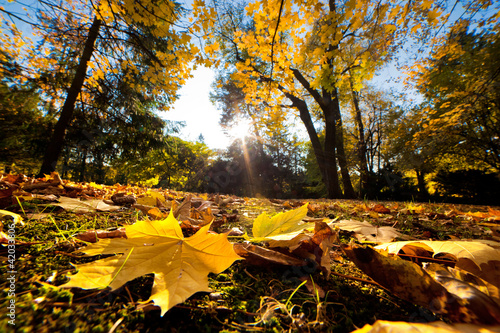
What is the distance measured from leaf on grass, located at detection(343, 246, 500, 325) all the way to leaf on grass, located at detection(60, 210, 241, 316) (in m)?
0.36

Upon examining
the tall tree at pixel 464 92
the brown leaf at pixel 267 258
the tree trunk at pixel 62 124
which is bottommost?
the brown leaf at pixel 267 258

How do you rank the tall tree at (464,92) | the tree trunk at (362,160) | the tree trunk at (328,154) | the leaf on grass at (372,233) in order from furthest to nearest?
the tree trunk at (362,160) → the tree trunk at (328,154) → the tall tree at (464,92) → the leaf on grass at (372,233)

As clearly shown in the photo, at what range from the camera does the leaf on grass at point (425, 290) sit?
1.11ft

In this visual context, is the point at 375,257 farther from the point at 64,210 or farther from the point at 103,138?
the point at 103,138

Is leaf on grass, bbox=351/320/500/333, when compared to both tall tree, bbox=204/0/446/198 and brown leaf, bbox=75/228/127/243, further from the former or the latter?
tall tree, bbox=204/0/446/198

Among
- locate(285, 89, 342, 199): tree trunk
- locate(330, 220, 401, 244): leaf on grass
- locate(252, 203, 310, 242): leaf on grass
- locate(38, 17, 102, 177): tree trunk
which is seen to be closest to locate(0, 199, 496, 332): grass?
locate(252, 203, 310, 242): leaf on grass

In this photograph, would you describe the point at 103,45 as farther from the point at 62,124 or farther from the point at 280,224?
the point at 280,224

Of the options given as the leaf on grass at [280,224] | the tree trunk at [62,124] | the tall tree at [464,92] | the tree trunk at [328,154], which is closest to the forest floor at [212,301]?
the leaf on grass at [280,224]

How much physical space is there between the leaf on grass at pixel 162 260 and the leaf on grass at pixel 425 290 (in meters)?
0.36

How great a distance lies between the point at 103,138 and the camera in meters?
7.00

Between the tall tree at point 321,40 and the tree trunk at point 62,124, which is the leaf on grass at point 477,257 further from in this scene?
the tree trunk at point 62,124

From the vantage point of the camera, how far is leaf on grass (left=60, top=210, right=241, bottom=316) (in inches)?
15.3

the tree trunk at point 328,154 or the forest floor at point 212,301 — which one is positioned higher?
the tree trunk at point 328,154

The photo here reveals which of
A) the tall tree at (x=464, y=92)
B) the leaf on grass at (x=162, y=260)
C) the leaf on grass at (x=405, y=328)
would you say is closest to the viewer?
the leaf on grass at (x=405, y=328)
